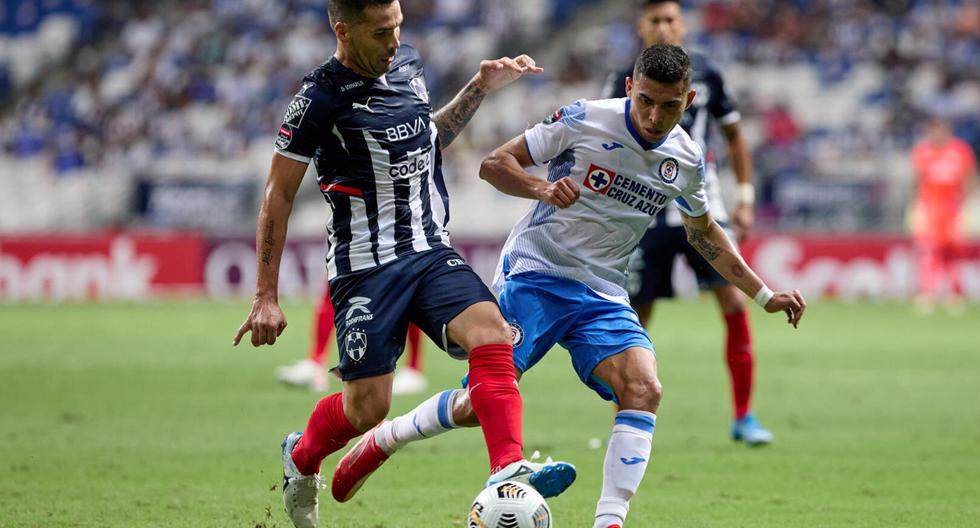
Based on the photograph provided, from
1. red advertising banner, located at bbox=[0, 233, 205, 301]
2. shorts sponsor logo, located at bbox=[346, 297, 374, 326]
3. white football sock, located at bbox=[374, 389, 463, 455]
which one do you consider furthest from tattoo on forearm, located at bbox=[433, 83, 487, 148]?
red advertising banner, located at bbox=[0, 233, 205, 301]

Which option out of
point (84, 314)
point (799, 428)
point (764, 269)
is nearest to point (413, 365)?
point (799, 428)

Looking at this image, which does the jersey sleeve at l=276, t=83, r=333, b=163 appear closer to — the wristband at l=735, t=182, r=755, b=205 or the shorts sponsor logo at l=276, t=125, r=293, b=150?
the shorts sponsor logo at l=276, t=125, r=293, b=150

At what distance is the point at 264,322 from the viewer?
506cm

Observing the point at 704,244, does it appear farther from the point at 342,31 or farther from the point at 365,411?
the point at 342,31

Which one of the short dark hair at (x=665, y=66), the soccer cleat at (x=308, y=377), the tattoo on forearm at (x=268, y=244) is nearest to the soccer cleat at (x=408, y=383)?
the soccer cleat at (x=308, y=377)

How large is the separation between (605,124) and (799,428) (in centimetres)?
409

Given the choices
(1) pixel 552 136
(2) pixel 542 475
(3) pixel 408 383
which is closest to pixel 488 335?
(2) pixel 542 475

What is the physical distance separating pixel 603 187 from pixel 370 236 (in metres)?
1.00

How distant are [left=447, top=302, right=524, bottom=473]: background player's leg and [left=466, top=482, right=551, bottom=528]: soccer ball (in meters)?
0.20

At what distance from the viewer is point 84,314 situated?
61.4 feet

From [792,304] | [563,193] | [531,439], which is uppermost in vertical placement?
[563,193]

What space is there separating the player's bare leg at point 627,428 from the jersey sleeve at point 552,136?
0.89 m

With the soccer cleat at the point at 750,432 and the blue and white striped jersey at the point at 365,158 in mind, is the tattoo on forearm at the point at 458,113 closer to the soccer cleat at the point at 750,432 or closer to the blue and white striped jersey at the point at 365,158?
the blue and white striped jersey at the point at 365,158

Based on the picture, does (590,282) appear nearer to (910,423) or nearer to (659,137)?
(659,137)
